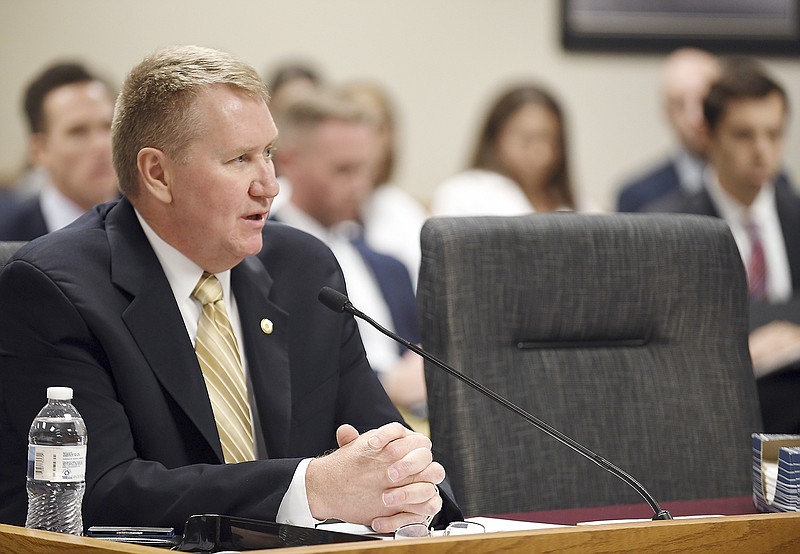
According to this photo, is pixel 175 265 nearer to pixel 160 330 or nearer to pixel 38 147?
pixel 160 330

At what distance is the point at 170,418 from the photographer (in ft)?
5.50

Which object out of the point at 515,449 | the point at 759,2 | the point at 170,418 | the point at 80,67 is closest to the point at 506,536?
the point at 170,418

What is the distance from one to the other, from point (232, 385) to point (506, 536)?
27.8 inches

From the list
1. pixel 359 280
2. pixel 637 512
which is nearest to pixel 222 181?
pixel 637 512

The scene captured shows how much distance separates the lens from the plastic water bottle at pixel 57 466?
4.53ft

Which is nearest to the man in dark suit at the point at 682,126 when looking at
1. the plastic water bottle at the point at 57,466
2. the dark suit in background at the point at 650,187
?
the dark suit in background at the point at 650,187

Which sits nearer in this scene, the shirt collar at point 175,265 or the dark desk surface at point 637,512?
the dark desk surface at point 637,512

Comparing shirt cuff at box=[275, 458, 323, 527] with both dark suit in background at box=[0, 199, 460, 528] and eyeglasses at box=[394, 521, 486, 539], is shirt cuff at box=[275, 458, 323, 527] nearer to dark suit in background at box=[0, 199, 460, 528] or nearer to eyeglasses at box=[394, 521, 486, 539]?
dark suit in background at box=[0, 199, 460, 528]

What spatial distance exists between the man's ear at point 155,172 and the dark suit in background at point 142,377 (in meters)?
0.06

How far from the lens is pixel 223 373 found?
1.77 m

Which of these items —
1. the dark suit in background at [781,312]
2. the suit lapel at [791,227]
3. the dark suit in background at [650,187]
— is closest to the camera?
the dark suit in background at [781,312]

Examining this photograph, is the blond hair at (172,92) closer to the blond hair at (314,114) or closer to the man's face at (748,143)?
the blond hair at (314,114)

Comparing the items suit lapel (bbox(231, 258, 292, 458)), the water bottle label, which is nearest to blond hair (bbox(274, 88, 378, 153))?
suit lapel (bbox(231, 258, 292, 458))

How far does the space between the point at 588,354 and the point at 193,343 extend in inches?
27.2
